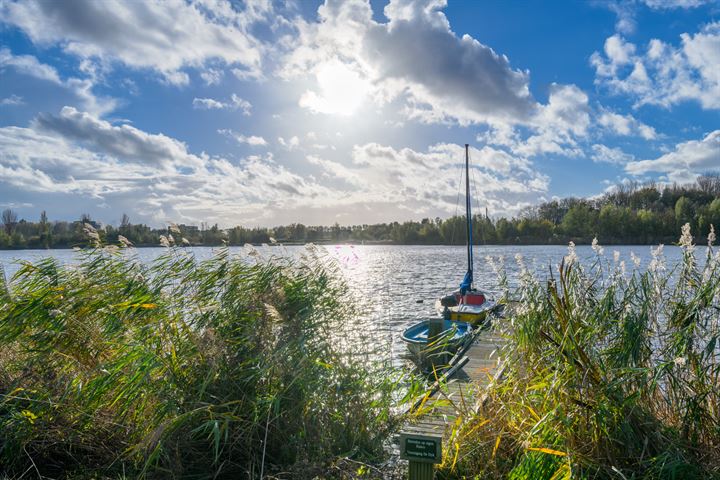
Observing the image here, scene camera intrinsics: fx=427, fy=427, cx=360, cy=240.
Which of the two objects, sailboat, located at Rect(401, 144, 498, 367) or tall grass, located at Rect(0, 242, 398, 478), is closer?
tall grass, located at Rect(0, 242, 398, 478)

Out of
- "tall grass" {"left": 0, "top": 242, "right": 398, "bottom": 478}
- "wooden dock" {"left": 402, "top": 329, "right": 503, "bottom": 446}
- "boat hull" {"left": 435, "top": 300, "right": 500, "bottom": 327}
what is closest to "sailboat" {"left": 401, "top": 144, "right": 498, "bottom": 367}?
"boat hull" {"left": 435, "top": 300, "right": 500, "bottom": 327}

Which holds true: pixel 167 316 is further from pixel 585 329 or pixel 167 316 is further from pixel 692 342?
pixel 692 342

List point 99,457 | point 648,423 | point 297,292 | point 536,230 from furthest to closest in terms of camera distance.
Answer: point 536,230 → point 297,292 → point 99,457 → point 648,423

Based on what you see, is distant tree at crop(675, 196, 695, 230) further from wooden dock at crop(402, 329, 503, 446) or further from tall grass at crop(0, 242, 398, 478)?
Answer: tall grass at crop(0, 242, 398, 478)

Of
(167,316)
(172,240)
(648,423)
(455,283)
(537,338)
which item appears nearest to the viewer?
(648,423)

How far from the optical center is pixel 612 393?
366cm

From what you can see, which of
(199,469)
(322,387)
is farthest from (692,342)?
(199,469)

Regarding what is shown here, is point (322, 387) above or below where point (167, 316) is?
below

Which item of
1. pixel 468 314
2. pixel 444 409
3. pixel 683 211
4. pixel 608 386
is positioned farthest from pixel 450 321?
pixel 683 211

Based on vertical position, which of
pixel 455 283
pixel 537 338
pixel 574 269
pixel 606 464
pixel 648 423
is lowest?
pixel 455 283

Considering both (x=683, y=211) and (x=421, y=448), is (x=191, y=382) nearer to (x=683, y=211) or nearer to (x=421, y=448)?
(x=421, y=448)

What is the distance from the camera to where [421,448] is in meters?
3.76

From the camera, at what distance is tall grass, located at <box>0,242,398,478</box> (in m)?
4.27

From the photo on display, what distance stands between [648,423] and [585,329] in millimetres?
895
